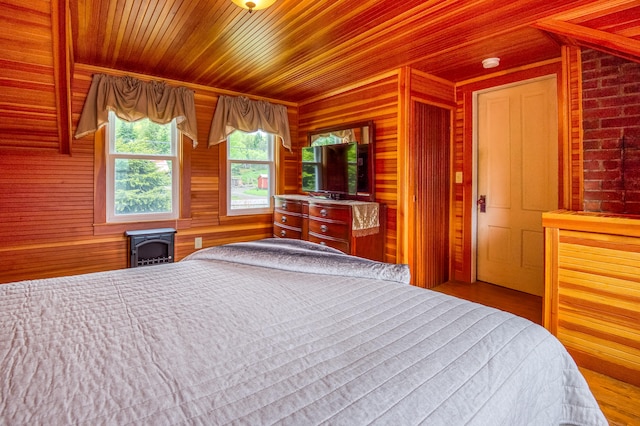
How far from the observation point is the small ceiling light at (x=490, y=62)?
3.15 meters

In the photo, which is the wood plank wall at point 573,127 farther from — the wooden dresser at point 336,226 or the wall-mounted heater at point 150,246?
the wall-mounted heater at point 150,246

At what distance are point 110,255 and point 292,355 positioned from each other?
11.7ft

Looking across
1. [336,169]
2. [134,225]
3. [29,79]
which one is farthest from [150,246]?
[336,169]

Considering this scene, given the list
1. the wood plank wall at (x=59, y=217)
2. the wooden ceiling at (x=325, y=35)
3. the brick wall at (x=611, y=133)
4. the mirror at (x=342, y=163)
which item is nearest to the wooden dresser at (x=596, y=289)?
the brick wall at (x=611, y=133)

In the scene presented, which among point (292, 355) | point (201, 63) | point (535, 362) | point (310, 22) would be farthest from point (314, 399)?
point (201, 63)

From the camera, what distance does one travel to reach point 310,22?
2492 millimetres

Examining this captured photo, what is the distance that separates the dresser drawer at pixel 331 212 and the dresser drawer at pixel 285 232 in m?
0.38

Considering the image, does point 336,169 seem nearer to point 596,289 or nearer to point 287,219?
point 287,219

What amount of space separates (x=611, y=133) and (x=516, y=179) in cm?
126

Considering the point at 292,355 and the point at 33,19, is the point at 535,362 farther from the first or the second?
the point at 33,19

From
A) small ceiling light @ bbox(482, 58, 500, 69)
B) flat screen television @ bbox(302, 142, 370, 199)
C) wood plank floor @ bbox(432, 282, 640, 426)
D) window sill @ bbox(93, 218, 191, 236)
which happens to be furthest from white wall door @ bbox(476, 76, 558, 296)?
window sill @ bbox(93, 218, 191, 236)

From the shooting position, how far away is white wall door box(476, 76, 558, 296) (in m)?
3.28

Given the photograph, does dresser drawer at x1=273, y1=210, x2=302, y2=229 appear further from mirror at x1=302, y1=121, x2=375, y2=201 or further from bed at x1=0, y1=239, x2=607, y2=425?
bed at x1=0, y1=239, x2=607, y2=425

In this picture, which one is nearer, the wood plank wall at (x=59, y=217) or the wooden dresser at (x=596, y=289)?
the wooden dresser at (x=596, y=289)
